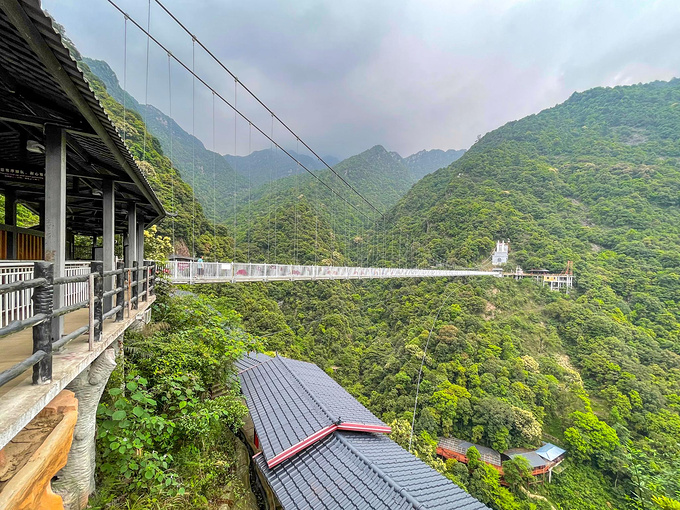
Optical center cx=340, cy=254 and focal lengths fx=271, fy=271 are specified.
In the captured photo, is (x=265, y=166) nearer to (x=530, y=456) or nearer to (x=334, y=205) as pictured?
(x=334, y=205)

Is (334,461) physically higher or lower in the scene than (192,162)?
lower

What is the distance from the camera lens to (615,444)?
1242 cm

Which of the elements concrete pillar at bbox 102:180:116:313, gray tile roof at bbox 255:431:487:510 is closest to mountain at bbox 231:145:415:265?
concrete pillar at bbox 102:180:116:313

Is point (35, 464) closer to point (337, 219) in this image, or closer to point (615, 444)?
point (615, 444)

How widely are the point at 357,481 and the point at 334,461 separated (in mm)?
451

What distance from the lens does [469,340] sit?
17.0 metres

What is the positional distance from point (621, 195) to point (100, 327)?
47.1m

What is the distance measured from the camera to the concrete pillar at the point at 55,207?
1631mm

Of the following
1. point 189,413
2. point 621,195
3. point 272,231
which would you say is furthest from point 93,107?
point 621,195

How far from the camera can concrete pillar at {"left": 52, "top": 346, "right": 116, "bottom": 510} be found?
77.2 inches

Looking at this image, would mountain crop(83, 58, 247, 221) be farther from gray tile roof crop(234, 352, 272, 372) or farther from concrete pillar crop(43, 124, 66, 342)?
concrete pillar crop(43, 124, 66, 342)

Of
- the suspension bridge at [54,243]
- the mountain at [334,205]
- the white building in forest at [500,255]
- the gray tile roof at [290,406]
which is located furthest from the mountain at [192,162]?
the white building in forest at [500,255]

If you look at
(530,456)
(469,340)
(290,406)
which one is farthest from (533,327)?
(290,406)

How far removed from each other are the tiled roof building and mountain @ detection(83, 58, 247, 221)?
24624 millimetres
